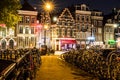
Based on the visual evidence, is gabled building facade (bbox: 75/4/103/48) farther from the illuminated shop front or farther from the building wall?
the building wall

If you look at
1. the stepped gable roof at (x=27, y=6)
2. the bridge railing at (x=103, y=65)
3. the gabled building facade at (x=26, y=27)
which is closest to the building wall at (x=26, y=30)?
the gabled building facade at (x=26, y=27)

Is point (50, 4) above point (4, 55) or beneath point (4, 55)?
above

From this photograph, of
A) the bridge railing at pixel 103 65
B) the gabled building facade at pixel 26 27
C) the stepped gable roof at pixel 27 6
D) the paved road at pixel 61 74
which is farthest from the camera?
the stepped gable roof at pixel 27 6

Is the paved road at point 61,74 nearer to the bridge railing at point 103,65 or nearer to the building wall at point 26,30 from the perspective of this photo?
the bridge railing at point 103,65

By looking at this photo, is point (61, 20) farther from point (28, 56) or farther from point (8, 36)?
point (28, 56)

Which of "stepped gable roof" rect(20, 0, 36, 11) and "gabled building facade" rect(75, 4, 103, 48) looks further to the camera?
"gabled building facade" rect(75, 4, 103, 48)

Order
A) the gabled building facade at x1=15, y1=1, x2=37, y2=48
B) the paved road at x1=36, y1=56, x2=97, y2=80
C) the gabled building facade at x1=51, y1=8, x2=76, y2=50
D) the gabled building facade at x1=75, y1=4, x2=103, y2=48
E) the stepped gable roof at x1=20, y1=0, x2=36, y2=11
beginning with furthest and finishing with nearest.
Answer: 1. the gabled building facade at x1=75, y1=4, x2=103, y2=48
2. the gabled building facade at x1=51, y1=8, x2=76, y2=50
3. the stepped gable roof at x1=20, y1=0, x2=36, y2=11
4. the gabled building facade at x1=15, y1=1, x2=37, y2=48
5. the paved road at x1=36, y1=56, x2=97, y2=80

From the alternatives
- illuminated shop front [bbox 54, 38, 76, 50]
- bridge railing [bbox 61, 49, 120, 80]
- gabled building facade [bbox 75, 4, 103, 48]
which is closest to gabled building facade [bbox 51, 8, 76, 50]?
illuminated shop front [bbox 54, 38, 76, 50]

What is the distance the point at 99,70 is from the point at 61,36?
6232 centimetres

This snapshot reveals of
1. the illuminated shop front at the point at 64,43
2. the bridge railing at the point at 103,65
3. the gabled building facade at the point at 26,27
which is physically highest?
the gabled building facade at the point at 26,27

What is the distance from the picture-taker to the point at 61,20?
3098 inches

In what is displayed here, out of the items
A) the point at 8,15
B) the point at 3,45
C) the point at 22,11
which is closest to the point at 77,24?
the point at 22,11

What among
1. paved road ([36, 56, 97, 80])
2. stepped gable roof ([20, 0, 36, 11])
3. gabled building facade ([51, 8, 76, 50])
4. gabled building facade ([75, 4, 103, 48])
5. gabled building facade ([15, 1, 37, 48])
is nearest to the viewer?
paved road ([36, 56, 97, 80])

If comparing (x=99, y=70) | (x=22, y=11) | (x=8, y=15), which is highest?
(x=22, y=11)
